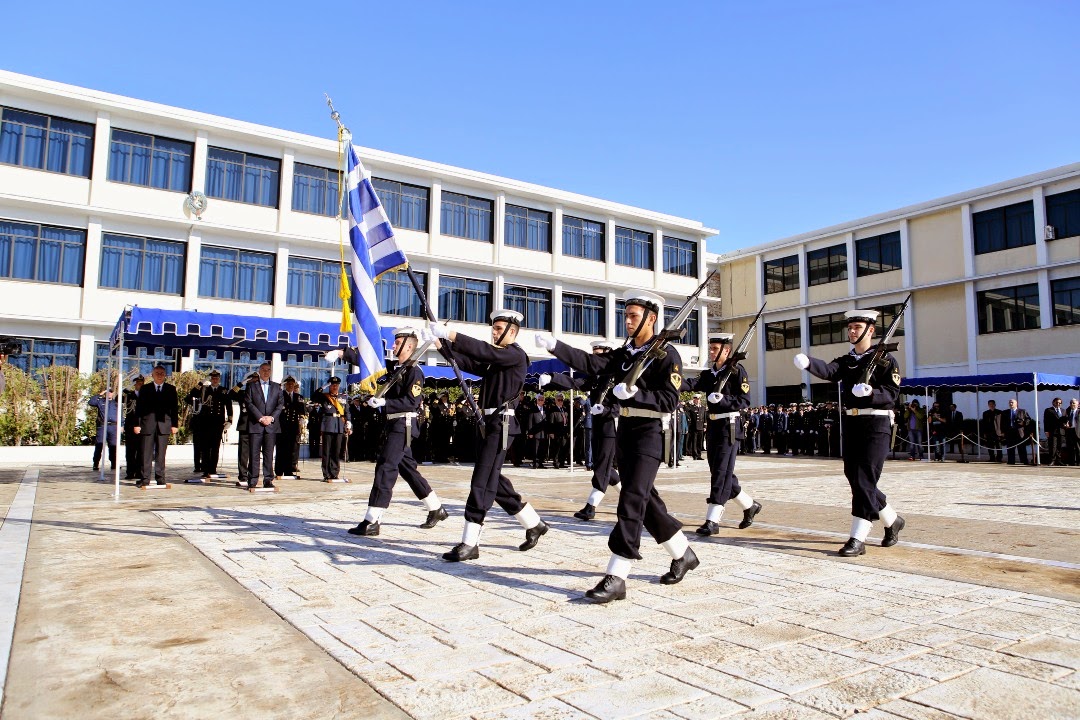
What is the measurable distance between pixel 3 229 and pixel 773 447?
3111 cm

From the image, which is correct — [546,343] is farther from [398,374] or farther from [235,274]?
[235,274]

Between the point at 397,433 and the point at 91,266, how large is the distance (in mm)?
24816

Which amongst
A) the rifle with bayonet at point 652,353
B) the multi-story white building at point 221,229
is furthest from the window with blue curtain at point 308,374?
the rifle with bayonet at point 652,353

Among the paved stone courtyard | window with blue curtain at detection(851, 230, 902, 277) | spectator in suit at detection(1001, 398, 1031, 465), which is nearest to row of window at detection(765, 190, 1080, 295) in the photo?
window with blue curtain at detection(851, 230, 902, 277)

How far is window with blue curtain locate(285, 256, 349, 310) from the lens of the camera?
31.3 m

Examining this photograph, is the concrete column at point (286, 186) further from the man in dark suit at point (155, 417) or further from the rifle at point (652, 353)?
the rifle at point (652, 353)

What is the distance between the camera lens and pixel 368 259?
29.3ft

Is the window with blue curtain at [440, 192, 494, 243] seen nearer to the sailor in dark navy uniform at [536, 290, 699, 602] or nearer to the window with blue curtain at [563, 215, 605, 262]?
the window with blue curtain at [563, 215, 605, 262]

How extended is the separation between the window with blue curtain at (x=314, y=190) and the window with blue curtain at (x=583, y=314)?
12.8m

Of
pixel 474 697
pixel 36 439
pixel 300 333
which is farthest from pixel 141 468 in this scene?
pixel 474 697

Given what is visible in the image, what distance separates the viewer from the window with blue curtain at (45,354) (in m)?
26.3

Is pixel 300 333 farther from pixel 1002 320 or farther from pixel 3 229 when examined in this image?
pixel 1002 320

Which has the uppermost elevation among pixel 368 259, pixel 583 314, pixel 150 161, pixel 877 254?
pixel 150 161

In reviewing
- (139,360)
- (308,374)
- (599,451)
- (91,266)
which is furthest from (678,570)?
(91,266)
